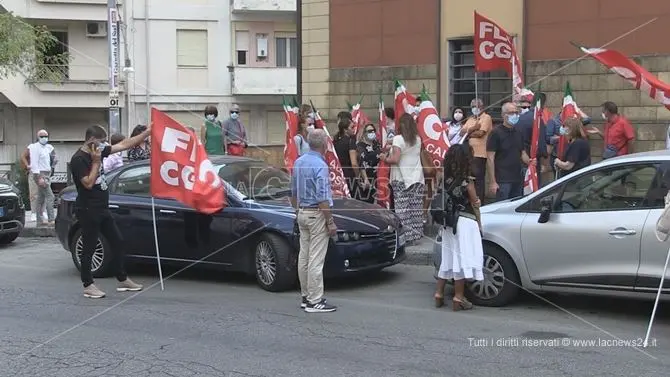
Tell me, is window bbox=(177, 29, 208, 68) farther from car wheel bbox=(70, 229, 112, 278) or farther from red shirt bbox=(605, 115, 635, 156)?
car wheel bbox=(70, 229, 112, 278)

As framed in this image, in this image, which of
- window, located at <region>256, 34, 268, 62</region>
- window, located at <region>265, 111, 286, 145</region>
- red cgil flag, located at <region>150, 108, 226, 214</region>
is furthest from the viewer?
window, located at <region>265, 111, 286, 145</region>

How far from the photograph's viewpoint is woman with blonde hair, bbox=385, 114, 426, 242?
10305mm

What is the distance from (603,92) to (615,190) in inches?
268

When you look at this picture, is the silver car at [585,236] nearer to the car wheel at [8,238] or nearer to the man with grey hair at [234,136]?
the man with grey hair at [234,136]

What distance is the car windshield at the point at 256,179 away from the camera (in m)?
9.14

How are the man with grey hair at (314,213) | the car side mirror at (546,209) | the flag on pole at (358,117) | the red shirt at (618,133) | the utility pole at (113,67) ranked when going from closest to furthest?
the car side mirror at (546,209) < the man with grey hair at (314,213) < the red shirt at (618,133) < the flag on pole at (358,117) < the utility pole at (113,67)

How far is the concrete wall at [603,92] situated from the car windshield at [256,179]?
601 centimetres

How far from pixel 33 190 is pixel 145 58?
18.5 meters

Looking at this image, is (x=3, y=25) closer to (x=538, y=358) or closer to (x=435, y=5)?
(x=435, y=5)

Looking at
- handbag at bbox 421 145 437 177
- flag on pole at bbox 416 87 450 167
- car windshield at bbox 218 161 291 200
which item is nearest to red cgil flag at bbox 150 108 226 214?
car windshield at bbox 218 161 291 200

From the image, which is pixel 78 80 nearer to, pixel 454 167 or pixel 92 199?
pixel 92 199

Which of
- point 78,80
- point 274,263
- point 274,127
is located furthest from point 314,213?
point 274,127

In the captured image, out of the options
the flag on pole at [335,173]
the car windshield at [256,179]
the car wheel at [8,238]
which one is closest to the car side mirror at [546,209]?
the car windshield at [256,179]

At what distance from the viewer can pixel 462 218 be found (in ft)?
24.7
